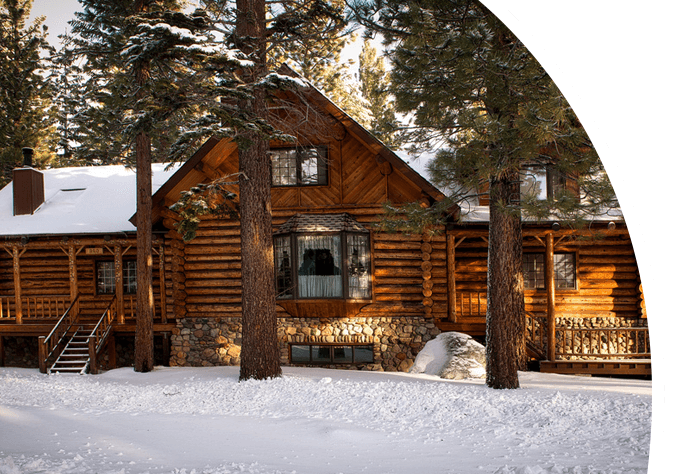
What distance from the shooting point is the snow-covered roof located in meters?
15.6

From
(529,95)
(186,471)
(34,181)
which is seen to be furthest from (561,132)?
(34,181)

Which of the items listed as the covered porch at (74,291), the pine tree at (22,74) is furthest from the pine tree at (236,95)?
the covered porch at (74,291)

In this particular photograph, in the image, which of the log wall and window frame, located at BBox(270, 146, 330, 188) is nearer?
window frame, located at BBox(270, 146, 330, 188)

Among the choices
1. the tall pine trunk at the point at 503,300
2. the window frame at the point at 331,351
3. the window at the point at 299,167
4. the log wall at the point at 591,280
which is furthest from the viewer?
the log wall at the point at 591,280

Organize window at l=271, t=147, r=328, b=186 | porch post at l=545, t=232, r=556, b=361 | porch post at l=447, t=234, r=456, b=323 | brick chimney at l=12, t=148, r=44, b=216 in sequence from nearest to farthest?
porch post at l=545, t=232, r=556, b=361 < porch post at l=447, t=234, r=456, b=323 < window at l=271, t=147, r=328, b=186 < brick chimney at l=12, t=148, r=44, b=216

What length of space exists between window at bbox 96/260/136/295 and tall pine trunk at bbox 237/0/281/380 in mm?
7871

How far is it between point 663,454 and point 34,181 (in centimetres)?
1927

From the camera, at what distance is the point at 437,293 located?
14398 mm

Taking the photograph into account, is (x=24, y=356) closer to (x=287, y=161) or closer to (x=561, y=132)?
(x=287, y=161)

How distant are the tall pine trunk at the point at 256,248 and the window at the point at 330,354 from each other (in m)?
4.10

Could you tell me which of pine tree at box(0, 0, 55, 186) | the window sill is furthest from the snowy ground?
pine tree at box(0, 0, 55, 186)

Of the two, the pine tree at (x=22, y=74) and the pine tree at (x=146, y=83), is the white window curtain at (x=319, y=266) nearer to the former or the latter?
the pine tree at (x=146, y=83)

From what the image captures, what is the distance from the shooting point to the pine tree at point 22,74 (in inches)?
336

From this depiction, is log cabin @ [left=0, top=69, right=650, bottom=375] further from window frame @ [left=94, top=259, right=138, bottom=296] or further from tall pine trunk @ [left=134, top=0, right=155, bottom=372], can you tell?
tall pine trunk @ [left=134, top=0, right=155, bottom=372]
